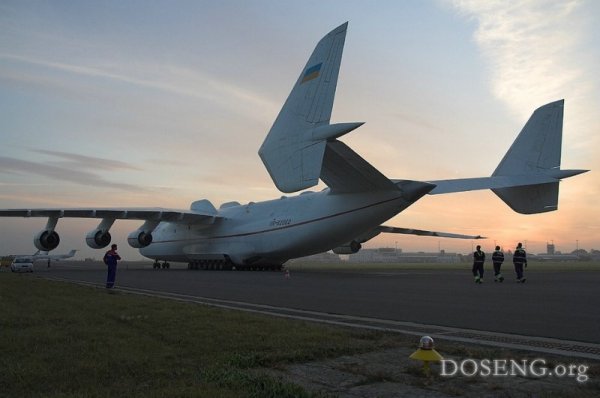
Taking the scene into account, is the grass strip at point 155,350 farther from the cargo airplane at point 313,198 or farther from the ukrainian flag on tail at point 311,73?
the ukrainian flag on tail at point 311,73

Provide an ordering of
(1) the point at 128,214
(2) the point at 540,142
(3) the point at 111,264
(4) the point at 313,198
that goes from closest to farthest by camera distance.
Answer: (3) the point at 111,264 < (2) the point at 540,142 < (4) the point at 313,198 < (1) the point at 128,214

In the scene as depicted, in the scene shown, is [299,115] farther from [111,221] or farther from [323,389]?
[111,221]

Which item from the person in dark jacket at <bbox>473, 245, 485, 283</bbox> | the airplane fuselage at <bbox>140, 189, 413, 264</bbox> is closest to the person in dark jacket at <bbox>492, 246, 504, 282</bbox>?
the person in dark jacket at <bbox>473, 245, 485, 283</bbox>

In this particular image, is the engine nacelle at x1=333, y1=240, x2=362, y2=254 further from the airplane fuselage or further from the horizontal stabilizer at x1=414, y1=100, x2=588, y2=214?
the horizontal stabilizer at x1=414, y1=100, x2=588, y2=214

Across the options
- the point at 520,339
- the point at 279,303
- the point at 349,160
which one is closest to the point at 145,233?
the point at 349,160

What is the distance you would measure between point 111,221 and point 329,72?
25.6 meters

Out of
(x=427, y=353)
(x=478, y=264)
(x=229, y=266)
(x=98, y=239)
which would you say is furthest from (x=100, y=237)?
(x=427, y=353)

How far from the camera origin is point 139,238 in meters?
34.1

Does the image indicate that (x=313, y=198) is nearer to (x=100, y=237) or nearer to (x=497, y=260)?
(x=497, y=260)

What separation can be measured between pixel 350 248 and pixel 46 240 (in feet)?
58.6

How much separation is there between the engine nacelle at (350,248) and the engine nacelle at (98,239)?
13.9m

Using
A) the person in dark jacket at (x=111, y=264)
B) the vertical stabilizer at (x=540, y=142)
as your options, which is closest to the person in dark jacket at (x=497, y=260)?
the vertical stabilizer at (x=540, y=142)

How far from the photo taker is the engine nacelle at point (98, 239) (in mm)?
30109

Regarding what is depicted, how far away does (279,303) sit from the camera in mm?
11711
